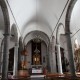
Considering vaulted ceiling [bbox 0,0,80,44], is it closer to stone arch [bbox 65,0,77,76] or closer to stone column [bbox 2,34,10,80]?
stone arch [bbox 65,0,77,76]

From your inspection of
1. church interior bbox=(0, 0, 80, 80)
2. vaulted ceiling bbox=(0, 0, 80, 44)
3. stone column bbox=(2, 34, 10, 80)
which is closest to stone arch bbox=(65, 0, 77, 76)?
church interior bbox=(0, 0, 80, 80)

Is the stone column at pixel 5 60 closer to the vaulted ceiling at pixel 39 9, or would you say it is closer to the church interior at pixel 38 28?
the church interior at pixel 38 28

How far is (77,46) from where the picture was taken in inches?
637

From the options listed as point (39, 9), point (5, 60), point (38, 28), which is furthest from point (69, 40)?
point (38, 28)

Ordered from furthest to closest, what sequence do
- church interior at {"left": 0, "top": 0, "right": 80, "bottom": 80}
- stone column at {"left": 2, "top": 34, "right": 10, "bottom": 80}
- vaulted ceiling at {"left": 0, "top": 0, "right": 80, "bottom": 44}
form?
vaulted ceiling at {"left": 0, "top": 0, "right": 80, "bottom": 44}
church interior at {"left": 0, "top": 0, "right": 80, "bottom": 80}
stone column at {"left": 2, "top": 34, "right": 10, "bottom": 80}

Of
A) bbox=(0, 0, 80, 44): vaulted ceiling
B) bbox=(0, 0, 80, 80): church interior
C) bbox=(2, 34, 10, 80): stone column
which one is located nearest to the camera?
bbox=(2, 34, 10, 80): stone column

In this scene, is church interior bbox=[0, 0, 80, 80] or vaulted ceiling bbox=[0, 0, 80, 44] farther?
vaulted ceiling bbox=[0, 0, 80, 44]

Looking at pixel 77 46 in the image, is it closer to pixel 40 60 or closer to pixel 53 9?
pixel 53 9

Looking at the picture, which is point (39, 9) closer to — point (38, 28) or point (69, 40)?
point (69, 40)

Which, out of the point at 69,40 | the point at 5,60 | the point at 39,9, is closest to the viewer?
the point at 5,60

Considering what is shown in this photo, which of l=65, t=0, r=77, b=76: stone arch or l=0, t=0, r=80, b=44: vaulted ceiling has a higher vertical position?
l=0, t=0, r=80, b=44: vaulted ceiling

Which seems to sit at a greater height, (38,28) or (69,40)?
(38,28)

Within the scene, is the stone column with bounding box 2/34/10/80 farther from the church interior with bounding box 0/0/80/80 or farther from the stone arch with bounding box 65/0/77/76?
the stone arch with bounding box 65/0/77/76

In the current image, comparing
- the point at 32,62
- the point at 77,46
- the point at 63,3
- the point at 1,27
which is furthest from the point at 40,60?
the point at 63,3
